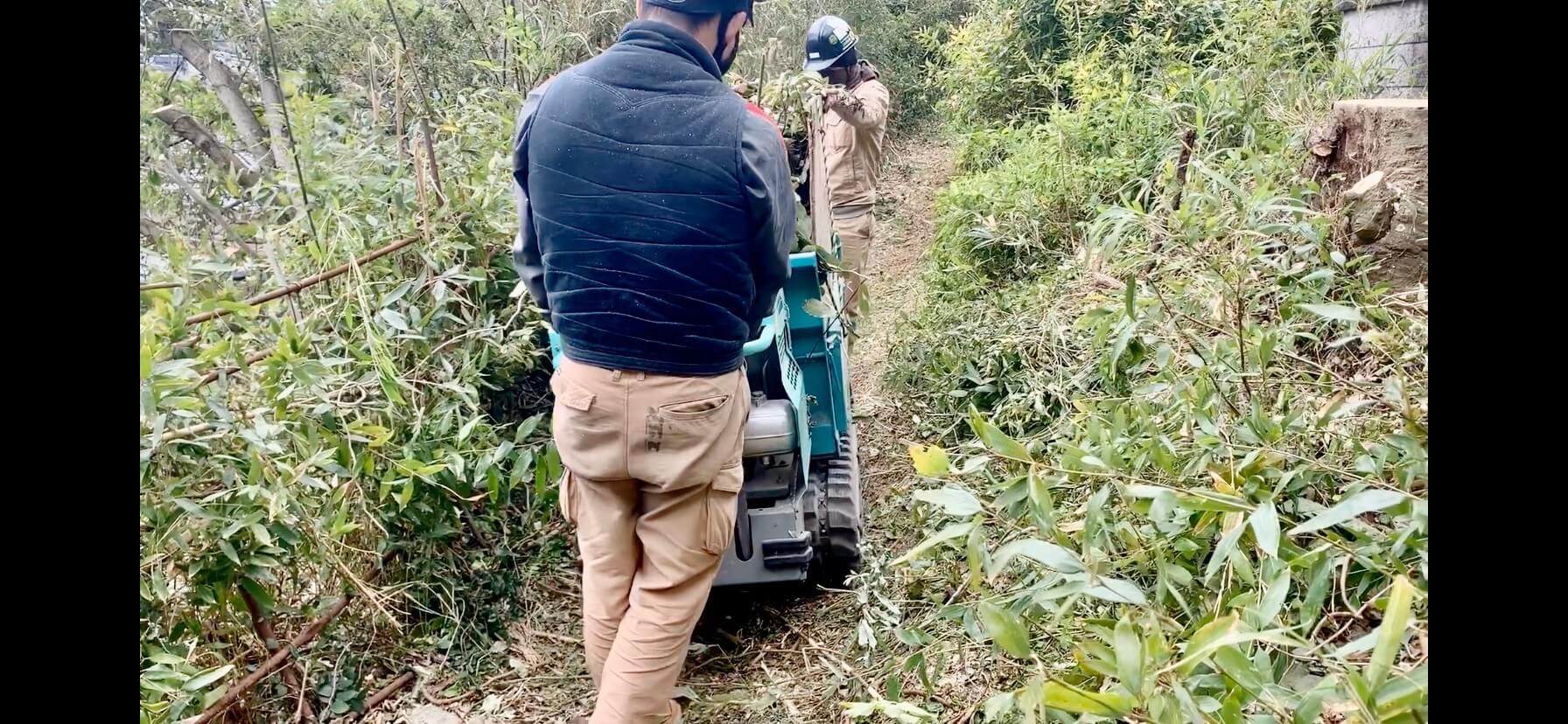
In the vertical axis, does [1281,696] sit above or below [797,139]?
below

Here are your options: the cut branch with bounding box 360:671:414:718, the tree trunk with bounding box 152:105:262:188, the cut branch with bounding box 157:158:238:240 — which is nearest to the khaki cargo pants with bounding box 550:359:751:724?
the cut branch with bounding box 360:671:414:718

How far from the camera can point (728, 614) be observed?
10.9ft

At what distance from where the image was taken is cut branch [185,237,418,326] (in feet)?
7.36

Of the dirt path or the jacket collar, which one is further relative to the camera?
the dirt path

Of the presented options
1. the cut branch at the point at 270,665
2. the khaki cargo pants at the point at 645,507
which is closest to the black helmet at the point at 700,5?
the khaki cargo pants at the point at 645,507

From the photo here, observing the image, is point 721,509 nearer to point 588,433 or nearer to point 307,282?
point 588,433

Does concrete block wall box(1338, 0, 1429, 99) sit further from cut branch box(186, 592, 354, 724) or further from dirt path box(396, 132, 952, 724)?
cut branch box(186, 592, 354, 724)

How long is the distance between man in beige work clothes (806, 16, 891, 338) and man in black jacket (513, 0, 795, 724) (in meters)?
3.26

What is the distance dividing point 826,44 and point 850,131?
59 centimetres

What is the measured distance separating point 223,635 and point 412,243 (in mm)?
1367

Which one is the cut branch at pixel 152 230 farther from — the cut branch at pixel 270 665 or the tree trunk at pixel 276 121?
the cut branch at pixel 270 665

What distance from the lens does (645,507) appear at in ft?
8.10

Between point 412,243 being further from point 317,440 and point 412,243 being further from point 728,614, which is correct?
point 728,614
